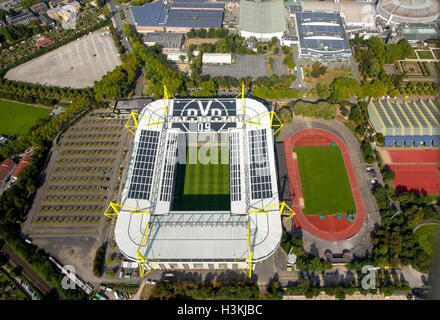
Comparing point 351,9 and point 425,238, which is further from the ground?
point 351,9

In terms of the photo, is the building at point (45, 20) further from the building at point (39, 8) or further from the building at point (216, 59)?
the building at point (216, 59)

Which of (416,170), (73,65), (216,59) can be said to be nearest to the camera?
(416,170)

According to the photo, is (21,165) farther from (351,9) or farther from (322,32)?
(351,9)

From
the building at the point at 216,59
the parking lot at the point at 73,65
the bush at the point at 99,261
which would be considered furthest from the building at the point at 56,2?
the bush at the point at 99,261

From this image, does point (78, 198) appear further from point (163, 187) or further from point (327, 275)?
point (327, 275)

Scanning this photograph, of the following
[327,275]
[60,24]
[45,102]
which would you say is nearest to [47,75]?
[45,102]

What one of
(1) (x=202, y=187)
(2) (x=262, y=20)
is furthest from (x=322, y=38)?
(1) (x=202, y=187)
